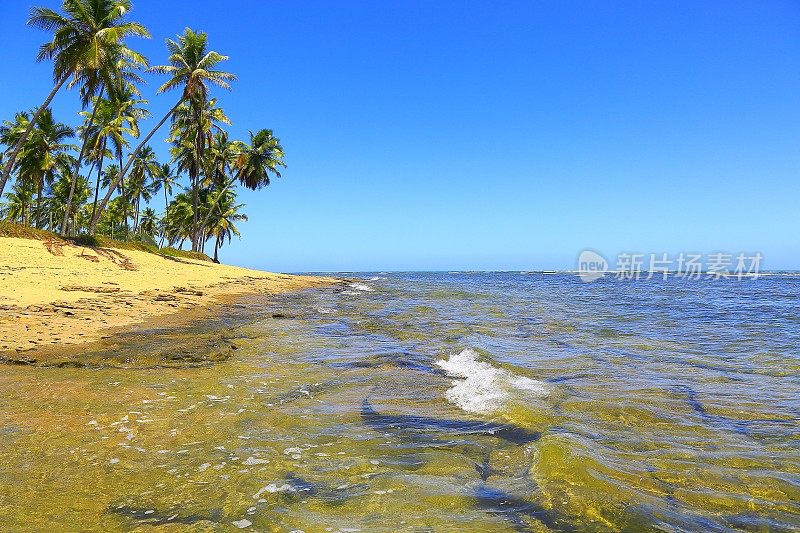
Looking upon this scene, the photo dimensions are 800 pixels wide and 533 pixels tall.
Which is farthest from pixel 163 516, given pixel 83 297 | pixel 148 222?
pixel 148 222

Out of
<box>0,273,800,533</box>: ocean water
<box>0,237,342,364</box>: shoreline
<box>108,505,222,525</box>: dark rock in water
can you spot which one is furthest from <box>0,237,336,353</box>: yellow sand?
<box>108,505,222,525</box>: dark rock in water

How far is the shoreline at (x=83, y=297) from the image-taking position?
27.9 ft

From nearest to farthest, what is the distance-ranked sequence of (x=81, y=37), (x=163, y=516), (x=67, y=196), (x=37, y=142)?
(x=163, y=516) → (x=81, y=37) → (x=37, y=142) → (x=67, y=196)

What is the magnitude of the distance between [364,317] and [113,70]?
74.5 feet

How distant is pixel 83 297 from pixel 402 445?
13649 mm

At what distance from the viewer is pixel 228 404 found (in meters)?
5.33

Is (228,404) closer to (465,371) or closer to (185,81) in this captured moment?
(465,371)

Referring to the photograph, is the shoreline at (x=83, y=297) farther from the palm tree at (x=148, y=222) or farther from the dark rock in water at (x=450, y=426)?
the palm tree at (x=148, y=222)

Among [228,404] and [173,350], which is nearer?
[228,404]

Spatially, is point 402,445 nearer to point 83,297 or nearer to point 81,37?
point 83,297

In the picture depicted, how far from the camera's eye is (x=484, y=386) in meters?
6.50

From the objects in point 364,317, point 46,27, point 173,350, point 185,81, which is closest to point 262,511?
point 173,350

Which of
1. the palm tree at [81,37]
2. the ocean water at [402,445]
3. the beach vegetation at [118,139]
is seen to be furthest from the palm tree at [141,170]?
the ocean water at [402,445]

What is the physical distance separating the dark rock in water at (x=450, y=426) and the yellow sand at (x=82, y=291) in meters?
6.39
